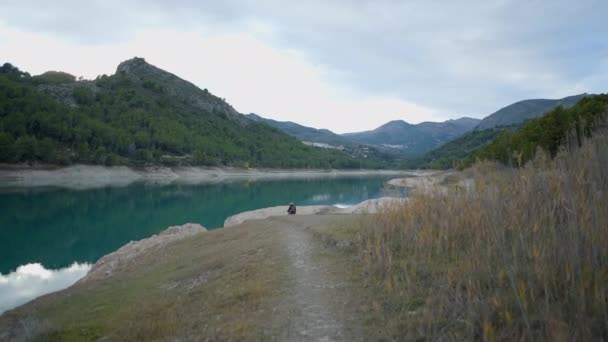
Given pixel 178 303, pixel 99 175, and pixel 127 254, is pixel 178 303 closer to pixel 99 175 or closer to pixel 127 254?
pixel 127 254

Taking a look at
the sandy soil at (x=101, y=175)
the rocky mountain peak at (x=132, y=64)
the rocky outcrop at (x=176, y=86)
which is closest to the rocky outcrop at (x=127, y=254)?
the sandy soil at (x=101, y=175)

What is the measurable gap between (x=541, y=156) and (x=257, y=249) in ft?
26.4

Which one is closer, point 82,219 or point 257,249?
point 257,249

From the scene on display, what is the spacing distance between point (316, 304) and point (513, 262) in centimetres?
320

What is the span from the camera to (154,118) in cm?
12606

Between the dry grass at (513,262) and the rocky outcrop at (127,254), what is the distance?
43.8 feet

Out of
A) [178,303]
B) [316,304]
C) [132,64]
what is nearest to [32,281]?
[178,303]

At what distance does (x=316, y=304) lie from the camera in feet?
18.6

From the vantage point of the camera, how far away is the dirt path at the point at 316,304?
4.70m

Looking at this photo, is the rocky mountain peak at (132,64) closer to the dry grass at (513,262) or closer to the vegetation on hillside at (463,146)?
the vegetation on hillside at (463,146)

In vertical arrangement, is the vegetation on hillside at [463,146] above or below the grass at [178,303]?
above

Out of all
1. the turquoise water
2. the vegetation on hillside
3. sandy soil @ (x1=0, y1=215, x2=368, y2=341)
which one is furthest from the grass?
the vegetation on hillside

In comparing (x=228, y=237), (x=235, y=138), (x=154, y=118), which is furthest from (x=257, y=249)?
(x=235, y=138)

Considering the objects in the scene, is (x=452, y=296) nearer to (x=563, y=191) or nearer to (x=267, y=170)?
(x=563, y=191)
